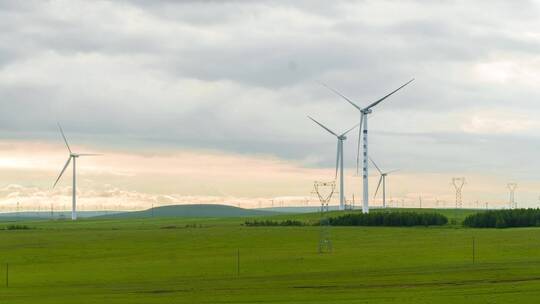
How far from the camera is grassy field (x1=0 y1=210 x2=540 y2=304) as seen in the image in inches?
2483

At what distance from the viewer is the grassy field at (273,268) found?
6306cm

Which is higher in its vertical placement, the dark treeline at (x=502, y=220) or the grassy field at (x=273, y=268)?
the dark treeline at (x=502, y=220)

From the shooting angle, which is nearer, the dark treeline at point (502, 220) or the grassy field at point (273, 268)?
the grassy field at point (273, 268)

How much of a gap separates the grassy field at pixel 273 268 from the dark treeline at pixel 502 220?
36029 millimetres

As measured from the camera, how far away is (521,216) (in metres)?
198

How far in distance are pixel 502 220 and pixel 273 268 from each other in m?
112

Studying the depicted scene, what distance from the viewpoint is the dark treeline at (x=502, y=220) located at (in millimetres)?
191250

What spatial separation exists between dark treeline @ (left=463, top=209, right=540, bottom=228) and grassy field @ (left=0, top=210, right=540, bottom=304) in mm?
36029

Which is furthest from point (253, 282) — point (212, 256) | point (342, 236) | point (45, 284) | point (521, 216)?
point (521, 216)

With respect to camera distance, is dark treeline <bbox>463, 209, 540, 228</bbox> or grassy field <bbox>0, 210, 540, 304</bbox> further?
dark treeline <bbox>463, 209, 540, 228</bbox>

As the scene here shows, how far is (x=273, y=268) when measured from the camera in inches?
3620

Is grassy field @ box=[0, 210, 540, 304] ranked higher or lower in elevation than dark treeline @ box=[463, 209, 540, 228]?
lower

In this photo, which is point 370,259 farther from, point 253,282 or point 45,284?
point 45,284

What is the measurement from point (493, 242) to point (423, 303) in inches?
3008
